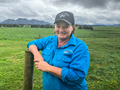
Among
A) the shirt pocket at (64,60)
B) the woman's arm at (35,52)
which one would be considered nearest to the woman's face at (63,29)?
the shirt pocket at (64,60)

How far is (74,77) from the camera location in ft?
3.99

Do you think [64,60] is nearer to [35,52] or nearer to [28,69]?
[35,52]

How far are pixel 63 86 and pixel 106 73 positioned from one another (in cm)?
479

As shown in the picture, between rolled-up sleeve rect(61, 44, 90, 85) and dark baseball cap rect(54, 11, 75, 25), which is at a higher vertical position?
dark baseball cap rect(54, 11, 75, 25)

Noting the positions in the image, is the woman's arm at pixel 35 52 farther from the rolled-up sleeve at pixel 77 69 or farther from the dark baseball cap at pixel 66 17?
the dark baseball cap at pixel 66 17

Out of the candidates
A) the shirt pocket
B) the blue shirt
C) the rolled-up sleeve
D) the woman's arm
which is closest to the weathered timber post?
the woman's arm

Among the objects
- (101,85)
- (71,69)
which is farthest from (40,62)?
(101,85)

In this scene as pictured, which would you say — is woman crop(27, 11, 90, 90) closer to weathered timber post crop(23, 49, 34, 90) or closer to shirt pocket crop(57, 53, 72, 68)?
shirt pocket crop(57, 53, 72, 68)

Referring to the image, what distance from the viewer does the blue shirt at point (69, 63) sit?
1.23 metres

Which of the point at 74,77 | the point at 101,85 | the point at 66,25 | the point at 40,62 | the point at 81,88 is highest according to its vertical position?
the point at 66,25

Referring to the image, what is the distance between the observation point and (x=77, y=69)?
1.23 meters

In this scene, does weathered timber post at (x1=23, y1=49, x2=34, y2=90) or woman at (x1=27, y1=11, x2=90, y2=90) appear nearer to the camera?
woman at (x1=27, y1=11, x2=90, y2=90)

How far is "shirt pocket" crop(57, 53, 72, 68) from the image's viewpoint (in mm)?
1328

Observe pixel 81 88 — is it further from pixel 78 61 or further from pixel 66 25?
pixel 66 25
